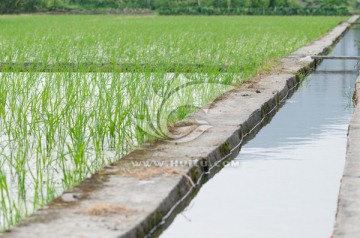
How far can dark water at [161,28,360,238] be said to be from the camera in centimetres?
403

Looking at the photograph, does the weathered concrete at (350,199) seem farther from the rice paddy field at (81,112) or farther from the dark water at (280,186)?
the rice paddy field at (81,112)

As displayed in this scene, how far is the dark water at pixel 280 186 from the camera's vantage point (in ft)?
13.2

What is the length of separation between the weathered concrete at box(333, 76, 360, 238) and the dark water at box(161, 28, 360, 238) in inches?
4.4

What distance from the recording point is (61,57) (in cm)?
1241

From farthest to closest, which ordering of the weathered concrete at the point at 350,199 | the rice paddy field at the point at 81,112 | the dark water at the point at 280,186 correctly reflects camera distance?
the rice paddy field at the point at 81,112
the dark water at the point at 280,186
the weathered concrete at the point at 350,199

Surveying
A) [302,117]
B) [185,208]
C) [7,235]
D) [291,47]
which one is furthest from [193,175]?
[291,47]

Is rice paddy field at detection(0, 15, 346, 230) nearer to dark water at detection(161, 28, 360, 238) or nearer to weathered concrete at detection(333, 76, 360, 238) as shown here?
dark water at detection(161, 28, 360, 238)

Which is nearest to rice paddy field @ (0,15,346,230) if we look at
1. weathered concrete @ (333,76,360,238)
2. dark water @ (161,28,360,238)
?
dark water @ (161,28,360,238)

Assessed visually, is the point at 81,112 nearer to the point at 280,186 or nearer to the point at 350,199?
the point at 280,186

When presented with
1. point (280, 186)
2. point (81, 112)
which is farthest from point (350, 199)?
point (81, 112)

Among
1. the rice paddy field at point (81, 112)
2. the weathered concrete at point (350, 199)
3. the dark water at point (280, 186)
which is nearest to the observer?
the weathered concrete at point (350, 199)

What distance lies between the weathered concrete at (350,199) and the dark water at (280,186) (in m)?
0.11

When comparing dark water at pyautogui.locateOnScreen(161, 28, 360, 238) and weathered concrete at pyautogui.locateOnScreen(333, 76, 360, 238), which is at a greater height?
weathered concrete at pyautogui.locateOnScreen(333, 76, 360, 238)

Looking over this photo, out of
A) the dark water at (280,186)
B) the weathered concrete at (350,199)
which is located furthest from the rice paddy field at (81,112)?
the weathered concrete at (350,199)
